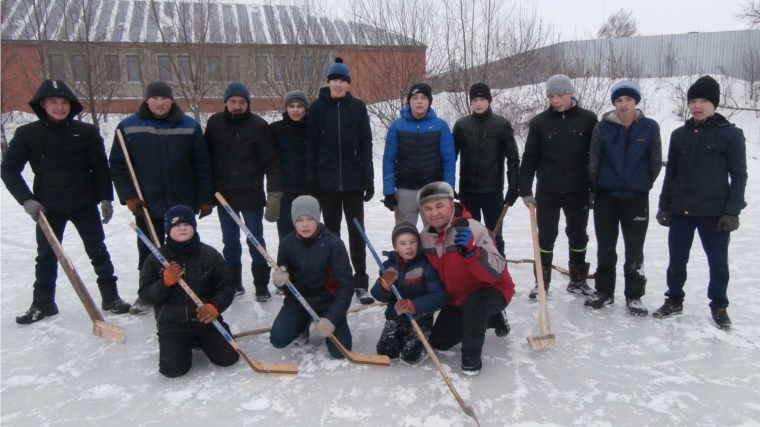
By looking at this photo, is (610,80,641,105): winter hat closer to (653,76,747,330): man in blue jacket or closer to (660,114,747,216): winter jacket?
(653,76,747,330): man in blue jacket

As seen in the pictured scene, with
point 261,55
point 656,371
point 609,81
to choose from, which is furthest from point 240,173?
point 609,81

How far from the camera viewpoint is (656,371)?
284 cm

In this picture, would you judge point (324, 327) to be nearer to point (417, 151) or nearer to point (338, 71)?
point (417, 151)

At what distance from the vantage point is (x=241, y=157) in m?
3.87

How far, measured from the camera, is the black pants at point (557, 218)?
3783 mm

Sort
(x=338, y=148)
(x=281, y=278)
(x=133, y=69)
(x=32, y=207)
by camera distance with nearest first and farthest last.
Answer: (x=281, y=278), (x=32, y=207), (x=338, y=148), (x=133, y=69)

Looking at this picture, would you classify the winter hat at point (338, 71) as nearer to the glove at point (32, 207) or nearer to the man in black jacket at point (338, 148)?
the man in black jacket at point (338, 148)

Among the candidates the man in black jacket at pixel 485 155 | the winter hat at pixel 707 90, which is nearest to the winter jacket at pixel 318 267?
the man in black jacket at pixel 485 155

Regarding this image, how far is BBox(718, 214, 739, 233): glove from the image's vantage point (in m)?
3.18

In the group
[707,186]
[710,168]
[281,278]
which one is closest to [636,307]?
[707,186]

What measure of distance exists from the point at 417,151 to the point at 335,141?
0.68 m

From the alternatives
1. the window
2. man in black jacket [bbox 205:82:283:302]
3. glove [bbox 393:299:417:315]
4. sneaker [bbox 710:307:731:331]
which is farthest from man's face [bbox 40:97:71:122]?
the window

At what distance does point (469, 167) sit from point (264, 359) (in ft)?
7.32

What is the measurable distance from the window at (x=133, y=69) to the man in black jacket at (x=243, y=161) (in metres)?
12.6
